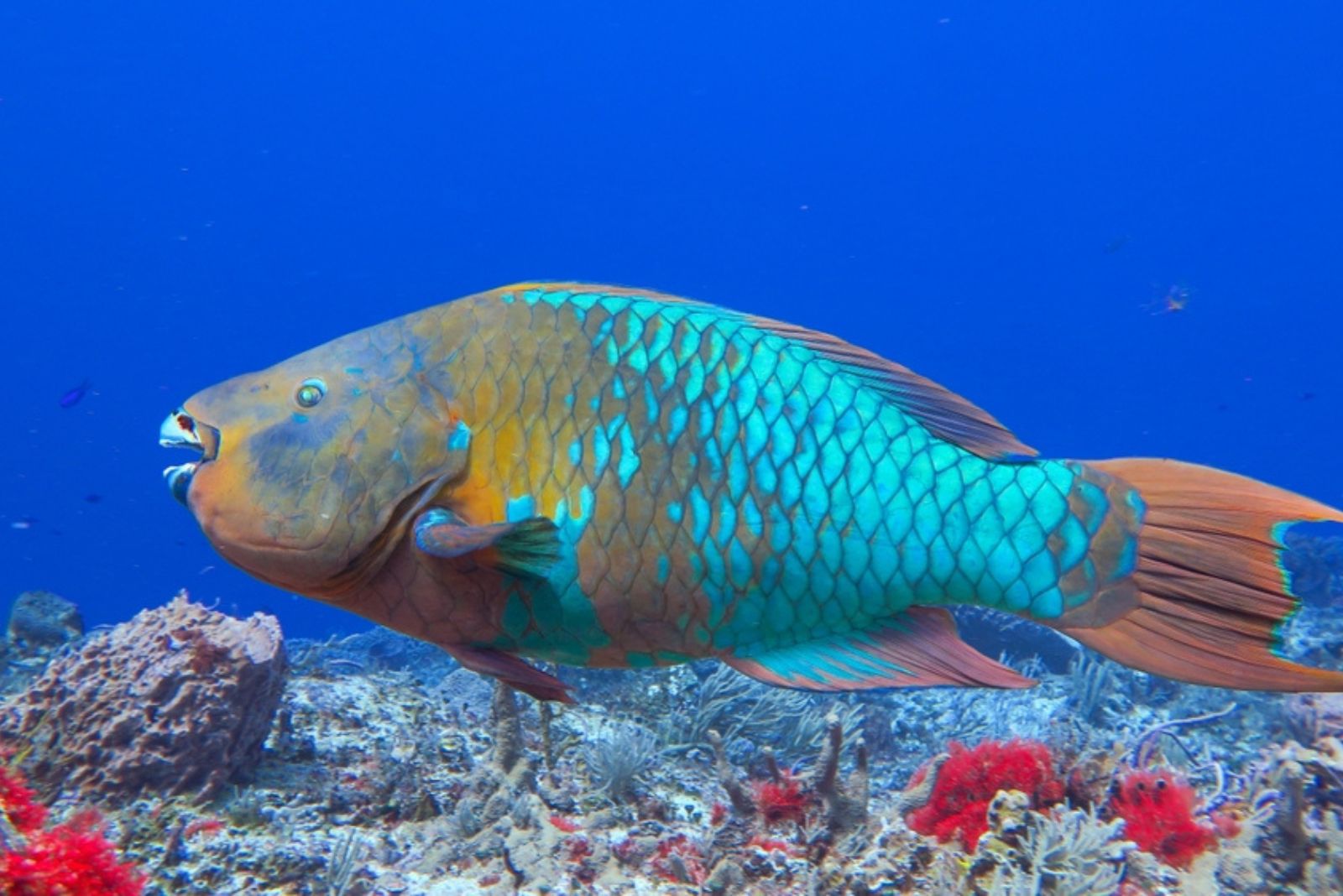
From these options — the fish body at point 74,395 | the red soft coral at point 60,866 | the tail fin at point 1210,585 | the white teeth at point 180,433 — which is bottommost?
the red soft coral at point 60,866

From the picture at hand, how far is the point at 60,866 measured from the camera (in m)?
2.42

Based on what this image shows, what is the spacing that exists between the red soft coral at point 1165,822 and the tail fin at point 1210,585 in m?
2.36

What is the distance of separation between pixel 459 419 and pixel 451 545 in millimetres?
432

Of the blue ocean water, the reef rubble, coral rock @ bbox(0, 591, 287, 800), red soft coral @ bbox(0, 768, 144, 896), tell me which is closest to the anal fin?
the reef rubble

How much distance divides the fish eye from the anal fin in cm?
129

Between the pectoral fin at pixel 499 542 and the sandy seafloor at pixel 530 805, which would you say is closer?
the pectoral fin at pixel 499 542

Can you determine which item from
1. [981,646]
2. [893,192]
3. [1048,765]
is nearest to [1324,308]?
[893,192]

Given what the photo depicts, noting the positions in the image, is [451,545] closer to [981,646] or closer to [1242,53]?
[981,646]

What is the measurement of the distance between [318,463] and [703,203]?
10731cm

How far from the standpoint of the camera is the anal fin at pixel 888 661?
2146 mm

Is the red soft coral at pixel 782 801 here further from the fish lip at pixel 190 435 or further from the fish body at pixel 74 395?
the fish body at pixel 74 395

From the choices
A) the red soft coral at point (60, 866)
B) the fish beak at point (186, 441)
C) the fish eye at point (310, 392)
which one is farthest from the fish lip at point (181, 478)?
the red soft coral at point (60, 866)

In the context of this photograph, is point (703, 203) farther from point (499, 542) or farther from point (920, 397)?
point (499, 542)

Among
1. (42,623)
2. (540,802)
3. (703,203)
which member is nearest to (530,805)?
(540,802)
